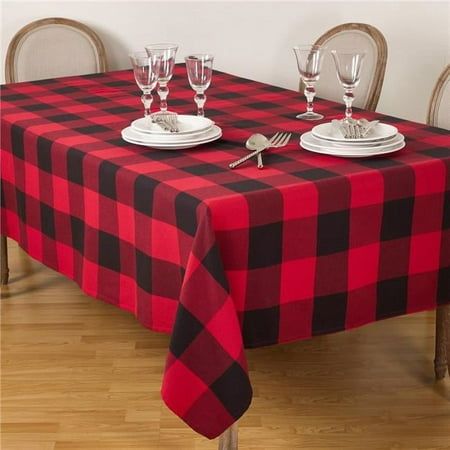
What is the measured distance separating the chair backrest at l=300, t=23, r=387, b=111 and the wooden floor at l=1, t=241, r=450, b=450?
78cm

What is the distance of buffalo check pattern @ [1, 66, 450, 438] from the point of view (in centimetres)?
198

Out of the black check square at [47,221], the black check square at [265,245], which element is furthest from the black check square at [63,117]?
the black check square at [265,245]

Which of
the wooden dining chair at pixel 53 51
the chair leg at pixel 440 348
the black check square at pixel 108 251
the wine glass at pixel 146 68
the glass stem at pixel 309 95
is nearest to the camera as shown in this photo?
the black check square at pixel 108 251

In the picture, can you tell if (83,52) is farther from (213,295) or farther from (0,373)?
(213,295)

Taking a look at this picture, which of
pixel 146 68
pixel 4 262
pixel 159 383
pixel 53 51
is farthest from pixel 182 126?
pixel 53 51

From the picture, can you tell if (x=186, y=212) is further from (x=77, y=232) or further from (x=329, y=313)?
(x=77, y=232)

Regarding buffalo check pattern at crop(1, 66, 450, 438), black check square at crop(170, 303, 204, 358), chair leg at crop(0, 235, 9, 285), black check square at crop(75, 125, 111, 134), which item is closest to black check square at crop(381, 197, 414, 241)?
buffalo check pattern at crop(1, 66, 450, 438)

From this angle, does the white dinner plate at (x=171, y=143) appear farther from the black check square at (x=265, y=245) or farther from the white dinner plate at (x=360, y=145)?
the black check square at (x=265, y=245)

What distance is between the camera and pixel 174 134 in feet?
7.65

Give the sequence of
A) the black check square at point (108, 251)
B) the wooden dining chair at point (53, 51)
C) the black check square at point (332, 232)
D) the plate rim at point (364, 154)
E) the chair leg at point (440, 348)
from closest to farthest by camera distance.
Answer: the black check square at point (332, 232) < the plate rim at point (364, 154) < the black check square at point (108, 251) < the chair leg at point (440, 348) < the wooden dining chair at point (53, 51)

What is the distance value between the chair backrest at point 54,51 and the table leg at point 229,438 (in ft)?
6.88

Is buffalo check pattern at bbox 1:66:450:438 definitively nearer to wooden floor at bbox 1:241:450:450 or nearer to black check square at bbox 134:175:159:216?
black check square at bbox 134:175:159:216

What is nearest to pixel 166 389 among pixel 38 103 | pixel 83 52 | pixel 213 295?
pixel 213 295

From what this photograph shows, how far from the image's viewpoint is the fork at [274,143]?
2197mm
